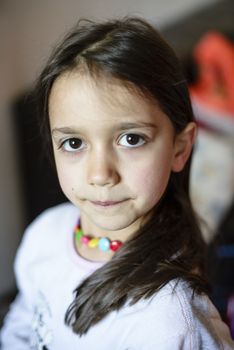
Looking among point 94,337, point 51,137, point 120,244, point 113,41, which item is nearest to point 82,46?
point 113,41

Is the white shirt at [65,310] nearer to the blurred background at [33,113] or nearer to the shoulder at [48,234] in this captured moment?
the shoulder at [48,234]

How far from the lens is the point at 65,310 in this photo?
2.62 ft

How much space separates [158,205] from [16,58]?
92 cm

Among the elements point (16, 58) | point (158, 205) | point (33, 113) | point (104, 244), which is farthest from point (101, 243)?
point (16, 58)

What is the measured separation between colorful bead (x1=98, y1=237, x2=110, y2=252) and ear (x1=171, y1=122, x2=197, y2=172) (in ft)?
0.50

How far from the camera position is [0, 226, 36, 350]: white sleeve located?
0.94 metres

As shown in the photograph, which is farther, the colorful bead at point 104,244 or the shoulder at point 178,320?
the colorful bead at point 104,244

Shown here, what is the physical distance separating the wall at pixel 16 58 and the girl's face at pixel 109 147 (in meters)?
0.83

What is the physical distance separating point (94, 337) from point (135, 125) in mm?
314

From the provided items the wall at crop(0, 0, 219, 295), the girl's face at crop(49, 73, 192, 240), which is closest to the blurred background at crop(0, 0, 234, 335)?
the wall at crop(0, 0, 219, 295)

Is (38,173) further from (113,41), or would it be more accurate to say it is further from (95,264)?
(113,41)

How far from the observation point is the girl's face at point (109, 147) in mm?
638

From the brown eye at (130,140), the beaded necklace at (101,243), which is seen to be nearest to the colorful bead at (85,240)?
the beaded necklace at (101,243)

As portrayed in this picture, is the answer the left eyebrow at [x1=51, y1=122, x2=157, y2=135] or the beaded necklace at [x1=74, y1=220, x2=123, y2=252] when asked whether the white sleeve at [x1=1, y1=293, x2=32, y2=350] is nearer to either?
the beaded necklace at [x1=74, y1=220, x2=123, y2=252]
